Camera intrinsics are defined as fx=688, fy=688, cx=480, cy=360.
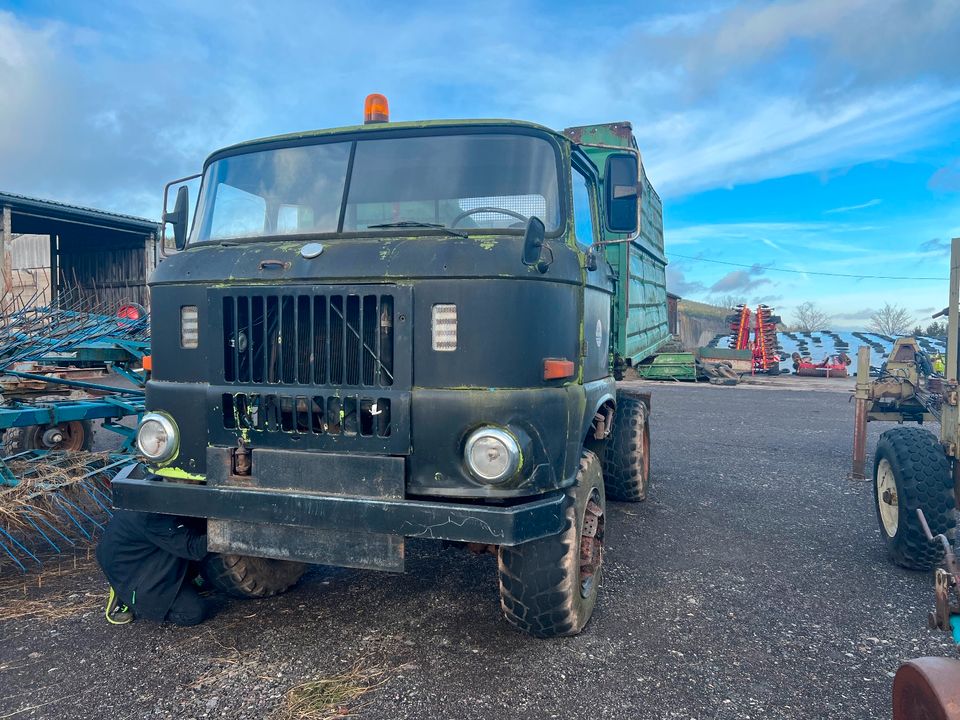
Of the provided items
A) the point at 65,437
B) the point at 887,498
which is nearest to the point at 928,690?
the point at 887,498

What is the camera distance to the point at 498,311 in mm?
2955

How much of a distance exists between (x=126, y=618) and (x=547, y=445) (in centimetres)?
248

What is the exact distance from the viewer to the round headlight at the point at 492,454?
288cm

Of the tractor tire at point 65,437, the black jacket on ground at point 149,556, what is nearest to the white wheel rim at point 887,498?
the black jacket on ground at point 149,556

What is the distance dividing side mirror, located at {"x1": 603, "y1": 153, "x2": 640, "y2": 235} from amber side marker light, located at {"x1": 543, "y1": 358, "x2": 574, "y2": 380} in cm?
134

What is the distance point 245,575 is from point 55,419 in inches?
90.5

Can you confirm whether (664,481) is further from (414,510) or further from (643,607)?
(414,510)

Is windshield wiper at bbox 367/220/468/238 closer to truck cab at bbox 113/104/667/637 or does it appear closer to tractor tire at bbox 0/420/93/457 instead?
truck cab at bbox 113/104/667/637

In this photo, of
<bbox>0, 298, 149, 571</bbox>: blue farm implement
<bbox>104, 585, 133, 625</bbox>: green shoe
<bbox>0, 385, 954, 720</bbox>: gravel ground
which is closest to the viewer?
<bbox>0, 385, 954, 720</bbox>: gravel ground

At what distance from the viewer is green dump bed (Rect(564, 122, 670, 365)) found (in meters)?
5.44

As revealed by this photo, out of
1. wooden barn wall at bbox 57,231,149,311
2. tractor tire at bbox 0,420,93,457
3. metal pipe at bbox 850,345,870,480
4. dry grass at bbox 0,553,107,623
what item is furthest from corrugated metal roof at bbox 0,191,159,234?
metal pipe at bbox 850,345,870,480

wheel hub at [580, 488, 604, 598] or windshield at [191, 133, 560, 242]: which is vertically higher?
windshield at [191, 133, 560, 242]

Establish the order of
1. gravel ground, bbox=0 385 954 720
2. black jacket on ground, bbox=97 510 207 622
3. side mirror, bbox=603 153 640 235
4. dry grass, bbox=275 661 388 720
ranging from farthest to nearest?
side mirror, bbox=603 153 640 235
black jacket on ground, bbox=97 510 207 622
gravel ground, bbox=0 385 954 720
dry grass, bbox=275 661 388 720

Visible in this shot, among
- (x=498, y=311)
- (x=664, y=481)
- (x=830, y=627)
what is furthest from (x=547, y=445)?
(x=664, y=481)
